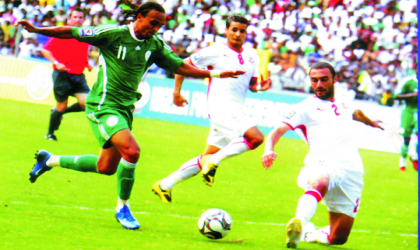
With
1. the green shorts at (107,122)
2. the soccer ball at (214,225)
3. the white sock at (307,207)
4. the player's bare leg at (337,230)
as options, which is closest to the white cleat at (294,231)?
the white sock at (307,207)

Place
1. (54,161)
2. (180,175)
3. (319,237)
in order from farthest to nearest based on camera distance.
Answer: (180,175) → (54,161) → (319,237)

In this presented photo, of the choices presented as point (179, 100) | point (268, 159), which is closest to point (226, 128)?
point (179, 100)

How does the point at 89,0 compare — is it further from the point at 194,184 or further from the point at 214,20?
the point at 194,184

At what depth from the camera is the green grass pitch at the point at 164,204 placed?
489 cm

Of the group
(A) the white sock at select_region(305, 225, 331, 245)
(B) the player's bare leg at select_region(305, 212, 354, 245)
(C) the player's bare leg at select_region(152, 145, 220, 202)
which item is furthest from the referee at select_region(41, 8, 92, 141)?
(B) the player's bare leg at select_region(305, 212, 354, 245)

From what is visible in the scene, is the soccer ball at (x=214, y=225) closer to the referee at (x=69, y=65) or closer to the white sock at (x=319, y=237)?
the white sock at (x=319, y=237)

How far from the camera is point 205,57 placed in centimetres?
705

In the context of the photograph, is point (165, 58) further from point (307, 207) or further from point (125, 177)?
point (307, 207)

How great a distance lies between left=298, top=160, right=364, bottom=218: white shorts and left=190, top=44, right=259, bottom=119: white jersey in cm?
198

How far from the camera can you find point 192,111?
15.8 m

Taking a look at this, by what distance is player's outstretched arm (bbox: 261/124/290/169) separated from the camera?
4484mm

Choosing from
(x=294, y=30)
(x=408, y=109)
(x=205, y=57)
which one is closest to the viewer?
(x=205, y=57)

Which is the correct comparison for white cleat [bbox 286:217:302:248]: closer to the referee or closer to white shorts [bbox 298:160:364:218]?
white shorts [bbox 298:160:364:218]

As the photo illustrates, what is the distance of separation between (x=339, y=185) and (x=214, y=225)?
1116 millimetres
